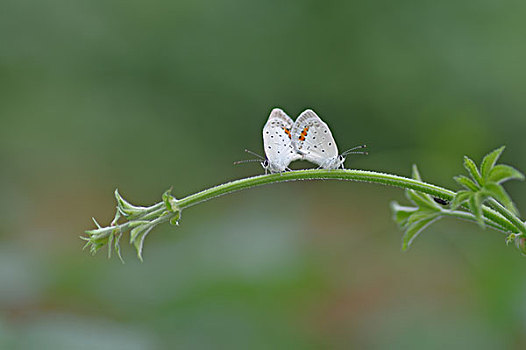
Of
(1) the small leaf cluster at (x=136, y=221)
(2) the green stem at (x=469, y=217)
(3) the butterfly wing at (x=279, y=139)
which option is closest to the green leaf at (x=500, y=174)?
(2) the green stem at (x=469, y=217)

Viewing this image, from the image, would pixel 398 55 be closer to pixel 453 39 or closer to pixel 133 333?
pixel 453 39

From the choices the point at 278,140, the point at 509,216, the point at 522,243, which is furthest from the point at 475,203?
the point at 278,140

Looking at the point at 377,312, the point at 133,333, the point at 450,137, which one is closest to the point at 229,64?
the point at 450,137

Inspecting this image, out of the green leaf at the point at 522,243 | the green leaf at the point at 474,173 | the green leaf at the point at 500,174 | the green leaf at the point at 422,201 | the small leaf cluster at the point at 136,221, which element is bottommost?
the green leaf at the point at 522,243

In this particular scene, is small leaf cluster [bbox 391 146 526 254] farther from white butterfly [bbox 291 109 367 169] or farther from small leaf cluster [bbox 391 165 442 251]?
white butterfly [bbox 291 109 367 169]

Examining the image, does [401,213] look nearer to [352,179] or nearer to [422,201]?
[422,201]

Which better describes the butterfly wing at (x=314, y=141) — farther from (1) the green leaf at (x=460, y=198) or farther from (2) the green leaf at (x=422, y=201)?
(1) the green leaf at (x=460, y=198)
